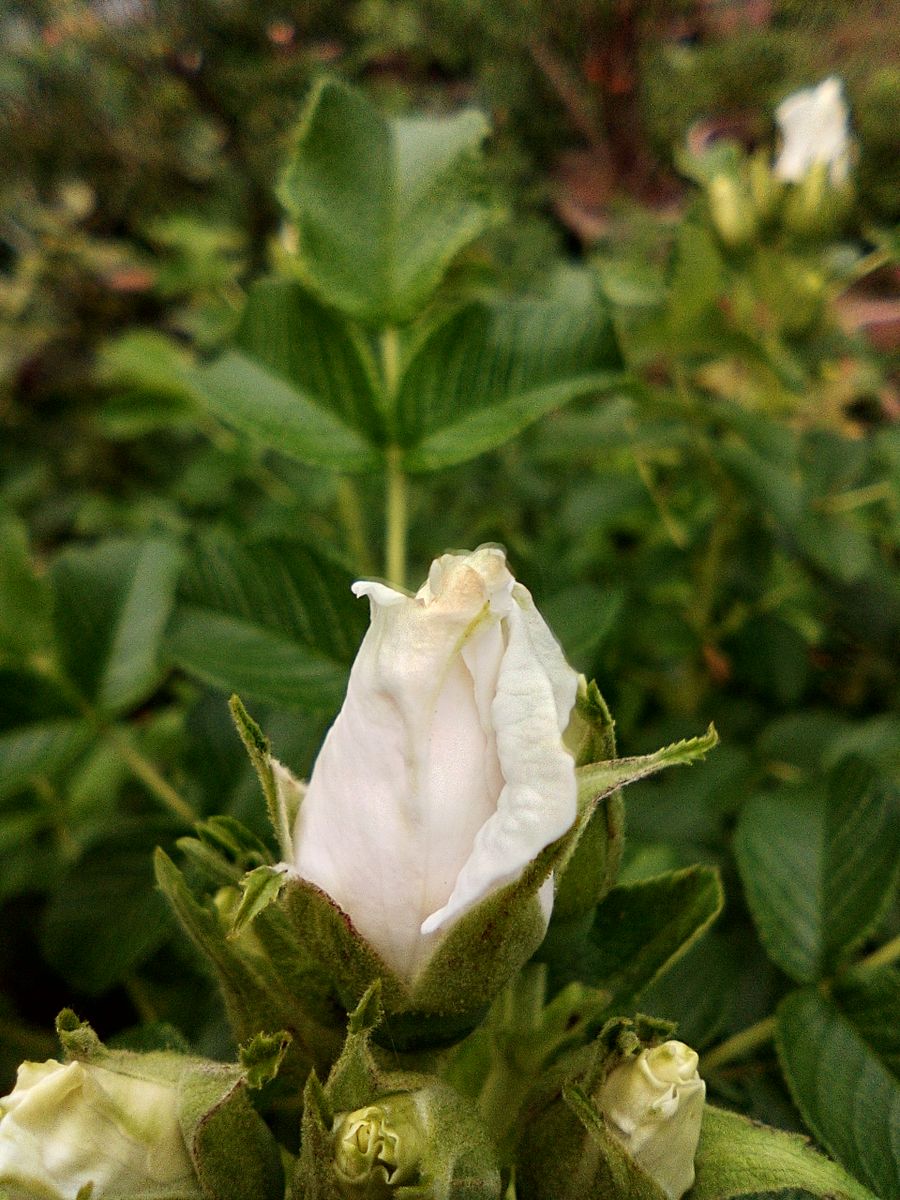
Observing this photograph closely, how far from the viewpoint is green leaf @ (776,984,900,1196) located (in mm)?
505

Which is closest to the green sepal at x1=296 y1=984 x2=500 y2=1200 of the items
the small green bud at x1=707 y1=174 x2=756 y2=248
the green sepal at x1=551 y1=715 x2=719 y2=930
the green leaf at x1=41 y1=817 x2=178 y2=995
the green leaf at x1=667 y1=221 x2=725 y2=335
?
the green sepal at x1=551 y1=715 x2=719 y2=930

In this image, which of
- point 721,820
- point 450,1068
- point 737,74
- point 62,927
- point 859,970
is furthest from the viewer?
point 737,74

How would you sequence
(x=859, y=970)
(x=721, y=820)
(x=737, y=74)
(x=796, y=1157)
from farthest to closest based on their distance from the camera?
(x=737, y=74), (x=721, y=820), (x=859, y=970), (x=796, y=1157)

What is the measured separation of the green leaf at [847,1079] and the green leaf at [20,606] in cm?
67

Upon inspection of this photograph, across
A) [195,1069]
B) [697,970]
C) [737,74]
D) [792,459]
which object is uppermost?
[737,74]

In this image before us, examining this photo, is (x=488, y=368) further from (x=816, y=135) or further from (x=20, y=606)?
(x=816, y=135)

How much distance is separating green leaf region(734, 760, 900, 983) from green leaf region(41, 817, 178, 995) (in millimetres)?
443

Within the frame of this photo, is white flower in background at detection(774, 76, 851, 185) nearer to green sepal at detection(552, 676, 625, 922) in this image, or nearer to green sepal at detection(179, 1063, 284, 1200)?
green sepal at detection(552, 676, 625, 922)

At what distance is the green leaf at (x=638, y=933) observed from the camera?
20.1 inches

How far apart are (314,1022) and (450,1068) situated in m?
0.10

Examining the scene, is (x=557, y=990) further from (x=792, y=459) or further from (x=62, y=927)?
(x=792, y=459)

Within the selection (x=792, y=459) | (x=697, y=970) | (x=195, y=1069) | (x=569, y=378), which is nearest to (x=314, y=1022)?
(x=195, y=1069)

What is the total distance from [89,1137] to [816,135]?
4.46 feet

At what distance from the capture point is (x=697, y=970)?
67cm
